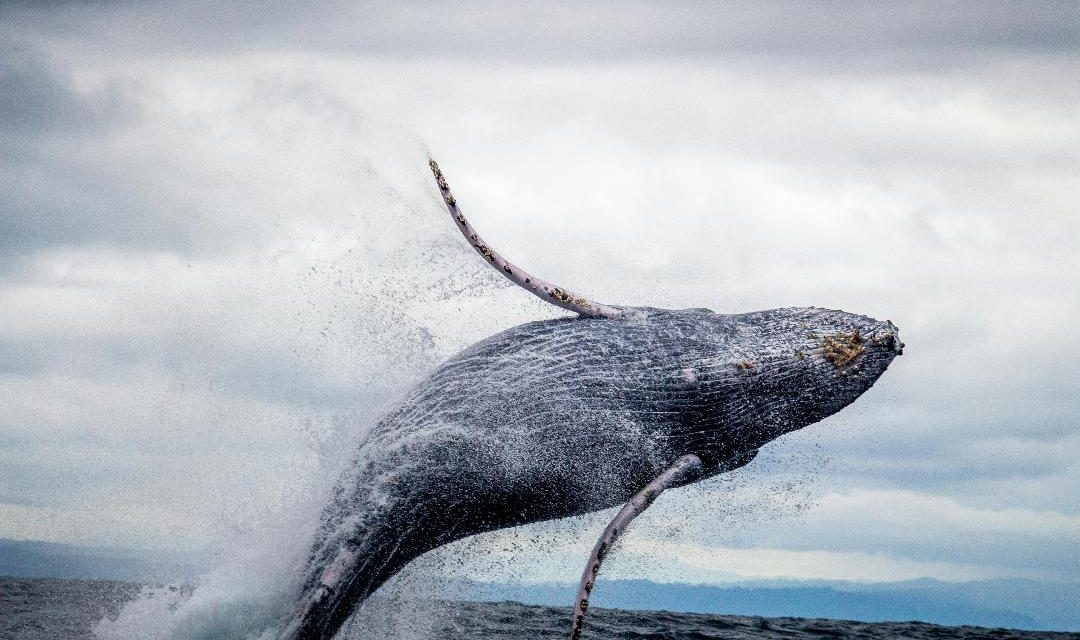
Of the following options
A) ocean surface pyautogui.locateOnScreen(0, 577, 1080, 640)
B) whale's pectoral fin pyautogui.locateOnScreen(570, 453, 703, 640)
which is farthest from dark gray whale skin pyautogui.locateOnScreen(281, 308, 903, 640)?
ocean surface pyautogui.locateOnScreen(0, 577, 1080, 640)

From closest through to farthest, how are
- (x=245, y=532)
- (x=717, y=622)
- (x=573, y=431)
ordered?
(x=573, y=431), (x=245, y=532), (x=717, y=622)

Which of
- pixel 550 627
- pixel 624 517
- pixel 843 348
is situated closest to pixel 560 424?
pixel 624 517

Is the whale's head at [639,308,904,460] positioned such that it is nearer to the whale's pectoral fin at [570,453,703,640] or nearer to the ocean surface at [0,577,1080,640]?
the whale's pectoral fin at [570,453,703,640]

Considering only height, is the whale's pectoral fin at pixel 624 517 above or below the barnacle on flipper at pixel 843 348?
below

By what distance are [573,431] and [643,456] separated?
716 millimetres

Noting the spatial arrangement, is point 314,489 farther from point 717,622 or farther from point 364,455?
point 717,622

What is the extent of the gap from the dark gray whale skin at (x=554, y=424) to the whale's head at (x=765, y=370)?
0.01 meters

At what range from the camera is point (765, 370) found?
10.1 m

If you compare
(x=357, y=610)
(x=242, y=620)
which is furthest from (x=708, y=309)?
(x=242, y=620)

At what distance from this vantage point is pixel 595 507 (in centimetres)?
1021

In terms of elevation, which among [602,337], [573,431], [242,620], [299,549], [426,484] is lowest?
[242,620]

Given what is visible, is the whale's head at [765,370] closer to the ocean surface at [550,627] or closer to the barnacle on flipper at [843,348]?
the barnacle on flipper at [843,348]

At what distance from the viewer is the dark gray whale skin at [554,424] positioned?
32.0 feet

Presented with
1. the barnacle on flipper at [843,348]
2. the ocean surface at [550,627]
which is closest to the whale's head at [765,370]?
the barnacle on flipper at [843,348]
